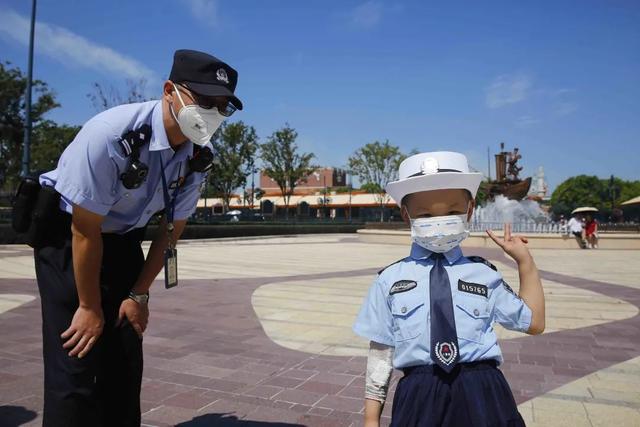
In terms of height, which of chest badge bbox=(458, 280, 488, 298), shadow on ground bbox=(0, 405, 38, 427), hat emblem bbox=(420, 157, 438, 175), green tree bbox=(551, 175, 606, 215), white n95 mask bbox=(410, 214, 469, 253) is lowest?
shadow on ground bbox=(0, 405, 38, 427)

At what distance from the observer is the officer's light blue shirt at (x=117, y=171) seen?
1.76 m

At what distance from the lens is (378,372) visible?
1.79 metres

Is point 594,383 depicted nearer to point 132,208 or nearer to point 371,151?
point 132,208

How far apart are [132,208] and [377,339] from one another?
44.7 inches

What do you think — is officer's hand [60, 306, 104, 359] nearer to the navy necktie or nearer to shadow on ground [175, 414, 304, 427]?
the navy necktie

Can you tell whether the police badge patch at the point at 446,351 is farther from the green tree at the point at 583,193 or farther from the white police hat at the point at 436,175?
the green tree at the point at 583,193

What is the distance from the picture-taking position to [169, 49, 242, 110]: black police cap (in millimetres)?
1969

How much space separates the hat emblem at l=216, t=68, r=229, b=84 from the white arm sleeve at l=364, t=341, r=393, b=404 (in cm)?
122

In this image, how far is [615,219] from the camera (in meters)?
47.4

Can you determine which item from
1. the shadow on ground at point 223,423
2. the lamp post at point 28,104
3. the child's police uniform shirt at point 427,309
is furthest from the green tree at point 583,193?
the child's police uniform shirt at point 427,309

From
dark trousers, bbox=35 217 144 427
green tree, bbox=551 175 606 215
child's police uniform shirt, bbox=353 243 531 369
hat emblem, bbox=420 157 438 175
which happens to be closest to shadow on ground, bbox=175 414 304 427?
dark trousers, bbox=35 217 144 427

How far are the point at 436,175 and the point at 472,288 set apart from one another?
0.43 m

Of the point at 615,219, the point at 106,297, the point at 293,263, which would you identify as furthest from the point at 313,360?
the point at 615,219

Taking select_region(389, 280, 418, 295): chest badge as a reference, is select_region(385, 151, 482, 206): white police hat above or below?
above
